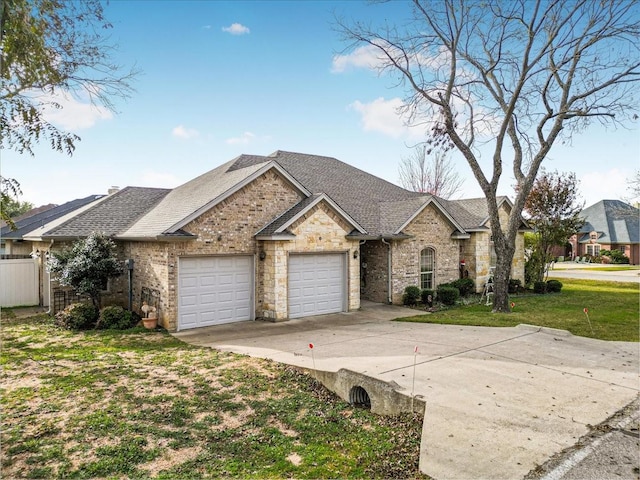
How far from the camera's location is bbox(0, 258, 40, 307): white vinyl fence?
16.4 metres

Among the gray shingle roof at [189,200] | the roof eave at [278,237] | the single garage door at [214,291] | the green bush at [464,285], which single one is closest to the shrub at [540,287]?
the green bush at [464,285]

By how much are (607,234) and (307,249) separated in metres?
47.3

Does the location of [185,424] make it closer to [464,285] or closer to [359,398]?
[359,398]

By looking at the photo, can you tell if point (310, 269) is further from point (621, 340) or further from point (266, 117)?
point (621, 340)

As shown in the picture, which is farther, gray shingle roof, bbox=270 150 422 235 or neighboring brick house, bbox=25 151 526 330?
gray shingle roof, bbox=270 150 422 235

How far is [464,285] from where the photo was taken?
780 inches

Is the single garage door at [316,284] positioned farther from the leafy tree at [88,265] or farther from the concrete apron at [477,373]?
the leafy tree at [88,265]

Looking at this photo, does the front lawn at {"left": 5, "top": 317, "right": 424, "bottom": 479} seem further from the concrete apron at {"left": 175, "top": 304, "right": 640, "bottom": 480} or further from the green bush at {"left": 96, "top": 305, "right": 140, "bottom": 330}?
the green bush at {"left": 96, "top": 305, "right": 140, "bottom": 330}

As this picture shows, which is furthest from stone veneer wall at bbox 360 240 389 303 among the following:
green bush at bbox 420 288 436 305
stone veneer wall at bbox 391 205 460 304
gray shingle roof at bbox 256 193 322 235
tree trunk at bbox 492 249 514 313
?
gray shingle roof at bbox 256 193 322 235

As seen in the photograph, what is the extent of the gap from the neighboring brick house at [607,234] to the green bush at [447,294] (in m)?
35.1

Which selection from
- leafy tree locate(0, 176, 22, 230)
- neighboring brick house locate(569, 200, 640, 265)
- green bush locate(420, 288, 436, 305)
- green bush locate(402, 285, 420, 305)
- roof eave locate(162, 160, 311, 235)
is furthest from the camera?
neighboring brick house locate(569, 200, 640, 265)

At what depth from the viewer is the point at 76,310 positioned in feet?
41.4

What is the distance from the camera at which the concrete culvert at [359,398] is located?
725 centimetres

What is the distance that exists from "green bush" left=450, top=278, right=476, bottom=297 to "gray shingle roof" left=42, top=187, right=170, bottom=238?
14262 mm
